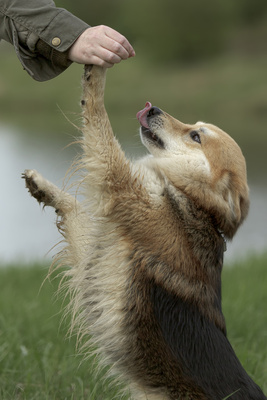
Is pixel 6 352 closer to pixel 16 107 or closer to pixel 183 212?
pixel 183 212

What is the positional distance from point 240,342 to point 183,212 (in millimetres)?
2032

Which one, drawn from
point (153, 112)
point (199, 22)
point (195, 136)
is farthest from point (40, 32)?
point (199, 22)

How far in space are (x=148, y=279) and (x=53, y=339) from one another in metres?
2.02

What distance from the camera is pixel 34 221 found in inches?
489

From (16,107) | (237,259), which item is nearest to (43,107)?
(16,107)

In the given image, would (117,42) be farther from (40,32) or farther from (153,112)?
(153,112)

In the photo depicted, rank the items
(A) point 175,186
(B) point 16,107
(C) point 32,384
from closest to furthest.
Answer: (A) point 175,186 < (C) point 32,384 < (B) point 16,107

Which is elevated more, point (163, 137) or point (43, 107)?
point (43, 107)

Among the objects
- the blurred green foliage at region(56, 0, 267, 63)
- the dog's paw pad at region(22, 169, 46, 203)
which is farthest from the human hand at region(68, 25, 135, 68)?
the blurred green foliage at region(56, 0, 267, 63)

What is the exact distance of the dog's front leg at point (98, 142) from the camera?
270cm

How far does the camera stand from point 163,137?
3.19 m

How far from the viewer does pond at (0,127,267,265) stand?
28.2 ft

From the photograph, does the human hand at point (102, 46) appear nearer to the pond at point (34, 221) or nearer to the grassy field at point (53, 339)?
the grassy field at point (53, 339)

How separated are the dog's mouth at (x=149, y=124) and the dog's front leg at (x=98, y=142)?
18.6 inches
